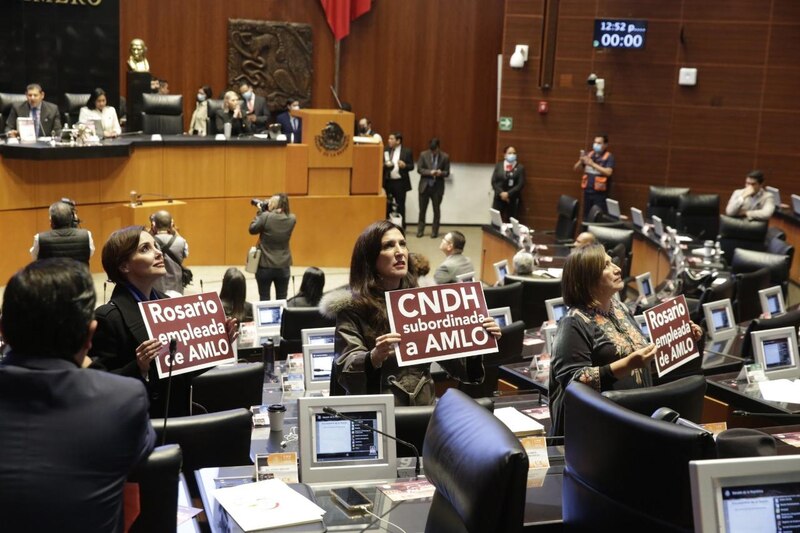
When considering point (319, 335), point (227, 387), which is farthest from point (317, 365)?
point (227, 387)

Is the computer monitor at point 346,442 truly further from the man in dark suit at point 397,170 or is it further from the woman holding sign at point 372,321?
the man in dark suit at point 397,170

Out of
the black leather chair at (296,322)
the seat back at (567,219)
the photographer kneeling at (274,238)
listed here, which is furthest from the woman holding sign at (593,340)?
the seat back at (567,219)

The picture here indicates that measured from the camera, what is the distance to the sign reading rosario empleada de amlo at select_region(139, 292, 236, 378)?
365 cm

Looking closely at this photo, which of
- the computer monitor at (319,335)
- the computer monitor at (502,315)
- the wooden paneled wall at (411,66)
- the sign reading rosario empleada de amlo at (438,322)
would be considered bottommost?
the computer monitor at (502,315)

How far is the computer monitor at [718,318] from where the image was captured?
6.44 metres

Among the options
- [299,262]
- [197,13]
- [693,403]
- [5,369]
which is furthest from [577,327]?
[197,13]

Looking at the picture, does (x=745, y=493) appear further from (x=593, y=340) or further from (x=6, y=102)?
(x=6, y=102)

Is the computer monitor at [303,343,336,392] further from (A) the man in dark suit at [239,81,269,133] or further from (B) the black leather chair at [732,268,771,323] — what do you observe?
(A) the man in dark suit at [239,81,269,133]

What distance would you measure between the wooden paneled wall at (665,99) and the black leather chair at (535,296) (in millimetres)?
7319

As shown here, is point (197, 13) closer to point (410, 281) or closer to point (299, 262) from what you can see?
point (299, 262)

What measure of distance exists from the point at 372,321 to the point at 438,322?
24 centimetres

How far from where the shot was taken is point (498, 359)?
236 inches

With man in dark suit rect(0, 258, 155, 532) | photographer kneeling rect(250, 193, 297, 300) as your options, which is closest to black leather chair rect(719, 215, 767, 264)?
photographer kneeling rect(250, 193, 297, 300)

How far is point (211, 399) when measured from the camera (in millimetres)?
4312
